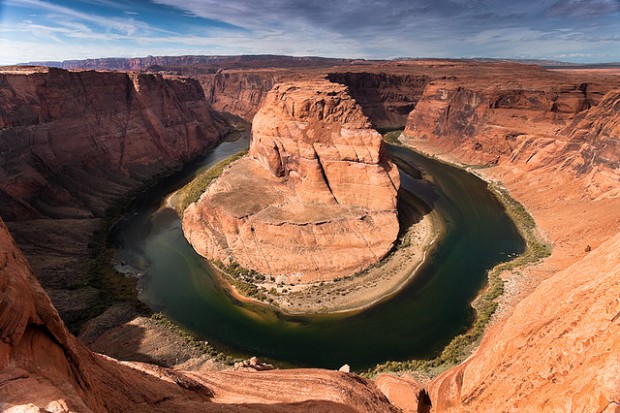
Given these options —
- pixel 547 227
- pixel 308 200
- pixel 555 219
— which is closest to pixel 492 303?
pixel 547 227

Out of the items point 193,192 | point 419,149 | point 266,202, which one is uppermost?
point 419,149

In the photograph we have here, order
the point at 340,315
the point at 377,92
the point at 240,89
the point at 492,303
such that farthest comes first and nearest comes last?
the point at 240,89 < the point at 377,92 < the point at 340,315 < the point at 492,303

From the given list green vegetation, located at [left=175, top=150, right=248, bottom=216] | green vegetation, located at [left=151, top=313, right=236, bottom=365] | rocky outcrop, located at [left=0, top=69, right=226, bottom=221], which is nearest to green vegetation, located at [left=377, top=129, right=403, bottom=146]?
green vegetation, located at [left=175, top=150, right=248, bottom=216]

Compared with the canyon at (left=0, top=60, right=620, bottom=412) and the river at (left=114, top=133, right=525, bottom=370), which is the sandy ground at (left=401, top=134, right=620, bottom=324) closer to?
the canyon at (left=0, top=60, right=620, bottom=412)

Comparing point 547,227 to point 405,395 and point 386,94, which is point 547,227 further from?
point 386,94

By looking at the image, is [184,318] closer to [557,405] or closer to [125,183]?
[557,405]

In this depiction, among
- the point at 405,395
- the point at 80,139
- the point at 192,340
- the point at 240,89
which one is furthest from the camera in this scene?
the point at 240,89
